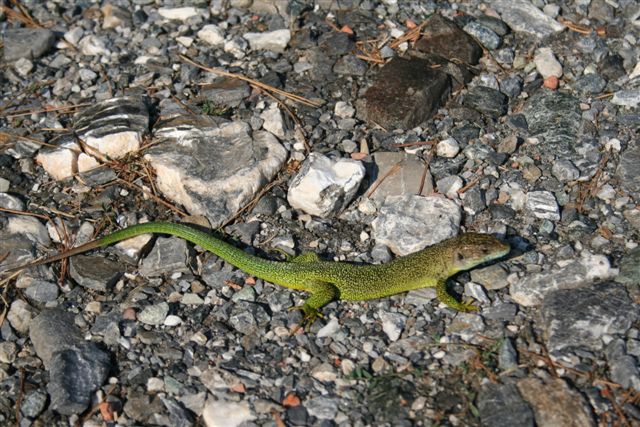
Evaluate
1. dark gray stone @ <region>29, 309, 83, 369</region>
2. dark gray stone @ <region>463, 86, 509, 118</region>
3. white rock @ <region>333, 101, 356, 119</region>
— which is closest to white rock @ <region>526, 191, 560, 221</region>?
dark gray stone @ <region>463, 86, 509, 118</region>

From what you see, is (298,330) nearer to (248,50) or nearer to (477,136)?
(477,136)

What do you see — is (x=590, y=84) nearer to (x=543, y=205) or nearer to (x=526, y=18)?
(x=526, y=18)

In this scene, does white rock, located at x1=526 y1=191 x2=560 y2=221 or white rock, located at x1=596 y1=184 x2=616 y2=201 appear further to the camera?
white rock, located at x1=596 y1=184 x2=616 y2=201

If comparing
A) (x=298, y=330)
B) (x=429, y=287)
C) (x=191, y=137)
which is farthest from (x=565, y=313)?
(x=191, y=137)

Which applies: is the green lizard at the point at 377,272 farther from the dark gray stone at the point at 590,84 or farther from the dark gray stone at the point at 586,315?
the dark gray stone at the point at 590,84

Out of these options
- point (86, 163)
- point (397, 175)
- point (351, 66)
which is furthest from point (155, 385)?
point (351, 66)

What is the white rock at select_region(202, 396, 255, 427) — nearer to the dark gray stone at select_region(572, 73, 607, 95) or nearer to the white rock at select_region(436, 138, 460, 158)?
the white rock at select_region(436, 138, 460, 158)

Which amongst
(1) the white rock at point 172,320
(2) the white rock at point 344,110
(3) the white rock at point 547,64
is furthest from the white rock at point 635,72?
(1) the white rock at point 172,320
